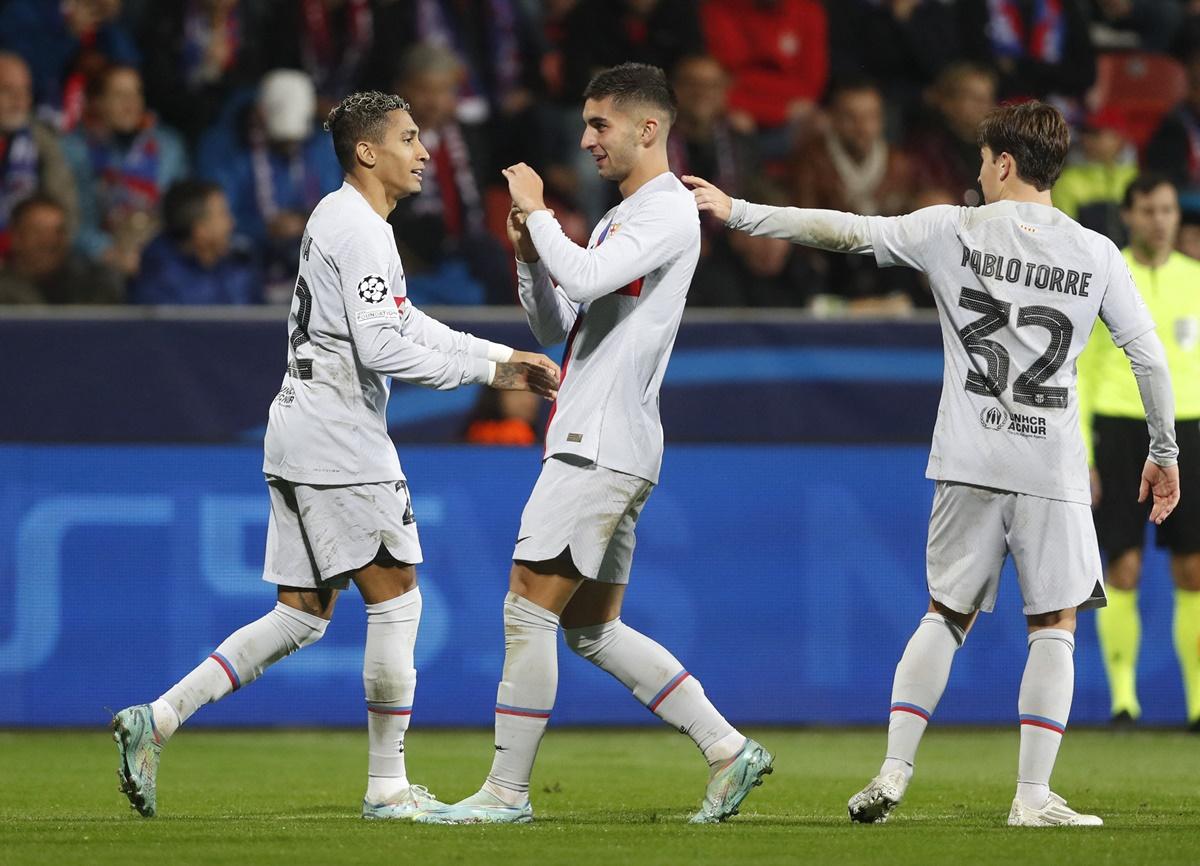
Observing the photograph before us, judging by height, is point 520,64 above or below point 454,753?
above

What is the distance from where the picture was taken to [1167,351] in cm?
Result: 955

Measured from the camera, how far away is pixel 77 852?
5.26m

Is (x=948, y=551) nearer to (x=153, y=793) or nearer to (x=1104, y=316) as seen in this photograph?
(x=1104, y=316)

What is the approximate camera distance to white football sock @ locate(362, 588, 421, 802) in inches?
241

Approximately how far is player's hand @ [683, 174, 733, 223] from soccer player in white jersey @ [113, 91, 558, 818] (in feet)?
2.35

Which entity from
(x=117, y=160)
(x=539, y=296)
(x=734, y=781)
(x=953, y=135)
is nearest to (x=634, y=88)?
(x=539, y=296)

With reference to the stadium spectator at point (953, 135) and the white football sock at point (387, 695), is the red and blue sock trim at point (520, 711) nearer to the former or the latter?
the white football sock at point (387, 695)

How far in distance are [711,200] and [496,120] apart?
6975mm

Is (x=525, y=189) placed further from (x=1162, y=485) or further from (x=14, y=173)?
(x=14, y=173)

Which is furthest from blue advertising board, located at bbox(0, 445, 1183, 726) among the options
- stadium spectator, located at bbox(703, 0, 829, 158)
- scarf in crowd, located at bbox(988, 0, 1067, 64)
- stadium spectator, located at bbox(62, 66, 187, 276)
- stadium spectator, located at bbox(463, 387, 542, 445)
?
scarf in crowd, located at bbox(988, 0, 1067, 64)

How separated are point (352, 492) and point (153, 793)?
113 cm

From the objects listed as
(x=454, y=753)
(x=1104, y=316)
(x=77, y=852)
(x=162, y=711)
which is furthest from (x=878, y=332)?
(x=77, y=852)

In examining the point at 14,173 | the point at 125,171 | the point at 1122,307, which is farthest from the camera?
the point at 125,171

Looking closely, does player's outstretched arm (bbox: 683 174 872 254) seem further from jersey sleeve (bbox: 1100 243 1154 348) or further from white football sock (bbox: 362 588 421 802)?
white football sock (bbox: 362 588 421 802)
